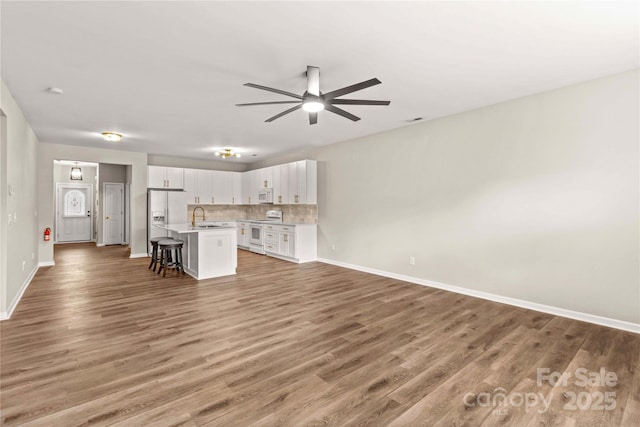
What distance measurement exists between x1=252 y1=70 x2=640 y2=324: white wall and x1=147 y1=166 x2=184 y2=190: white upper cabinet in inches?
215

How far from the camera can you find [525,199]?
12.6 feet

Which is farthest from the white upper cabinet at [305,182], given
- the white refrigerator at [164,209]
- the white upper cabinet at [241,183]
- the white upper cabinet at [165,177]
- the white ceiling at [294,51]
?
the white upper cabinet at [165,177]

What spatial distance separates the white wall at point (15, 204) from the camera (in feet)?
11.1

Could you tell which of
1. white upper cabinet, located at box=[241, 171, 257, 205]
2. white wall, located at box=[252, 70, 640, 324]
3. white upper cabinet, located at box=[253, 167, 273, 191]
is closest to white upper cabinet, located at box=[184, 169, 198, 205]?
white upper cabinet, located at box=[241, 171, 257, 205]

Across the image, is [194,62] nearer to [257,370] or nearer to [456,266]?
[257,370]

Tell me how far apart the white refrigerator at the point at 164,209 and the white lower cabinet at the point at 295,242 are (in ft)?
8.85

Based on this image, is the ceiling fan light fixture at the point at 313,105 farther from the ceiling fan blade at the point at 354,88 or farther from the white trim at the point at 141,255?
the white trim at the point at 141,255

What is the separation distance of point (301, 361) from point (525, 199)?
336 centimetres

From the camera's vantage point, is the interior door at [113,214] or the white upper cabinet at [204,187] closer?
the white upper cabinet at [204,187]

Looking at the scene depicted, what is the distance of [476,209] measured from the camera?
4.32 metres

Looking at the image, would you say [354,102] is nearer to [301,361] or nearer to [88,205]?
[301,361]

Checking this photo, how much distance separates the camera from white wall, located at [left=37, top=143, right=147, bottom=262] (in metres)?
6.41

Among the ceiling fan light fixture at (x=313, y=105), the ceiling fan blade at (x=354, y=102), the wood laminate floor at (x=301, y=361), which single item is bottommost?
the wood laminate floor at (x=301, y=361)

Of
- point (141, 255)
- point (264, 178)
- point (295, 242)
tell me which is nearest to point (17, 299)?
point (141, 255)
